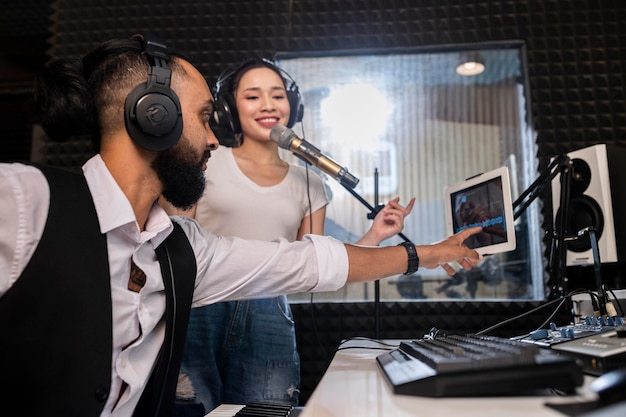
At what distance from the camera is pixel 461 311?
91.3 inches

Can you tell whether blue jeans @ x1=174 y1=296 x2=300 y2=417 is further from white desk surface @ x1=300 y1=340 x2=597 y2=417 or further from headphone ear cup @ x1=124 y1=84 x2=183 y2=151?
white desk surface @ x1=300 y1=340 x2=597 y2=417

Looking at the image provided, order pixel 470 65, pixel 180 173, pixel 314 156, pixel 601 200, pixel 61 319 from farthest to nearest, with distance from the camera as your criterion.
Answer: pixel 470 65 < pixel 601 200 < pixel 314 156 < pixel 180 173 < pixel 61 319

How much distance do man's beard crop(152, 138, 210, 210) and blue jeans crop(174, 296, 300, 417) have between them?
18.0 inches

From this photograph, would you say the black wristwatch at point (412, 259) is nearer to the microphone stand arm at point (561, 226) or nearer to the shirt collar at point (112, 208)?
the microphone stand arm at point (561, 226)

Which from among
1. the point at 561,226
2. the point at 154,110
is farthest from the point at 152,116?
the point at 561,226

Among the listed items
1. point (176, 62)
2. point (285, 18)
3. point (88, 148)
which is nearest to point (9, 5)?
point (88, 148)

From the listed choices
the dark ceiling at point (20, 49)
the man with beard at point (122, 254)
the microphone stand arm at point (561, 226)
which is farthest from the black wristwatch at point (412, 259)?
the dark ceiling at point (20, 49)

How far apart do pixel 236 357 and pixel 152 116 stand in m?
0.79

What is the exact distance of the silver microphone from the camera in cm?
145

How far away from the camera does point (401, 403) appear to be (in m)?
0.59

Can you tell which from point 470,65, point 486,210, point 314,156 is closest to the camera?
point 486,210

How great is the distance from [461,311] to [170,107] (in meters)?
1.74

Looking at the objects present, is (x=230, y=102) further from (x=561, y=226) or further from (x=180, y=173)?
(x=561, y=226)

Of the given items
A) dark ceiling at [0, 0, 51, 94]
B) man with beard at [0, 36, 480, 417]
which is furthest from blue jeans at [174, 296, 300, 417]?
dark ceiling at [0, 0, 51, 94]
